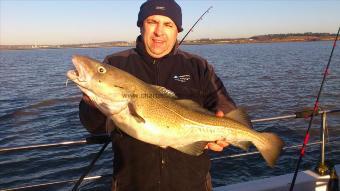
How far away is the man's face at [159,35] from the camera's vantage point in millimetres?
3938

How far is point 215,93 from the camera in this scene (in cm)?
394

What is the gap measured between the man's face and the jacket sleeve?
0.54 m

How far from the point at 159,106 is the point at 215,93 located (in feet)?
2.47

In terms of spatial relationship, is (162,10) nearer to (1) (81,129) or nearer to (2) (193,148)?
(2) (193,148)

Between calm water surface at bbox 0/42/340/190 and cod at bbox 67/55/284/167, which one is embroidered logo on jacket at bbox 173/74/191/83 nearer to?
cod at bbox 67/55/284/167

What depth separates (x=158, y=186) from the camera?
3574 millimetres

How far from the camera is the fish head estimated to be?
338 centimetres

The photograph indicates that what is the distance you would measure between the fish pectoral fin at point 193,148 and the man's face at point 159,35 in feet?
3.62

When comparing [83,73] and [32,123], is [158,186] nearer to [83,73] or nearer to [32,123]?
[83,73]

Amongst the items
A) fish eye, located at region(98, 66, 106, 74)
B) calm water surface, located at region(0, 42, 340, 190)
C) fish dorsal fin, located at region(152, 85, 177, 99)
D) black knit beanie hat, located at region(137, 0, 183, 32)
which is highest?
black knit beanie hat, located at region(137, 0, 183, 32)

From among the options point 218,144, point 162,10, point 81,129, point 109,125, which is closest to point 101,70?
point 109,125

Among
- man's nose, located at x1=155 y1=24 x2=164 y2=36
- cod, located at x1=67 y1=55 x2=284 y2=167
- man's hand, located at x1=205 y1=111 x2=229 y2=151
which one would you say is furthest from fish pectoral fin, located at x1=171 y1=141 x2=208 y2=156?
man's nose, located at x1=155 y1=24 x2=164 y2=36

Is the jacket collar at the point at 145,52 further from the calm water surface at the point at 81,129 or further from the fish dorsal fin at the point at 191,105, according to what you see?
the calm water surface at the point at 81,129

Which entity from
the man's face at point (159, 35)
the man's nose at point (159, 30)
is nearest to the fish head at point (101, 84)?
the man's face at point (159, 35)
